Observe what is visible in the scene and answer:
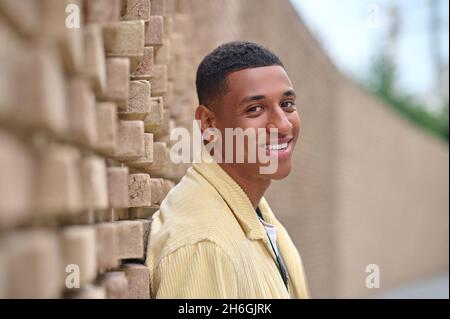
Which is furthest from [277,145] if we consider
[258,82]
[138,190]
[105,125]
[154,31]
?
[105,125]

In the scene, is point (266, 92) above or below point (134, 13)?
below

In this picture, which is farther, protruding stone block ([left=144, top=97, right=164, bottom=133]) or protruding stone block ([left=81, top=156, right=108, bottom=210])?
protruding stone block ([left=144, top=97, right=164, bottom=133])

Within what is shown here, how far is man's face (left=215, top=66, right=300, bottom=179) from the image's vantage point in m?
2.07

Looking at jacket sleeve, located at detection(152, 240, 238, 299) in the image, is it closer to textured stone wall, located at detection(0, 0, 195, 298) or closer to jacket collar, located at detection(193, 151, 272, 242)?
textured stone wall, located at detection(0, 0, 195, 298)

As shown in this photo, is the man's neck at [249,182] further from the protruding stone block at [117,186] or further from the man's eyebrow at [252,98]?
the protruding stone block at [117,186]

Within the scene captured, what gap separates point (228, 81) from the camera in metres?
2.14

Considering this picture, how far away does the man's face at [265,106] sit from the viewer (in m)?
2.07

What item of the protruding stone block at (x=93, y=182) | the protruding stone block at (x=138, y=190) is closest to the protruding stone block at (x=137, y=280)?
the protruding stone block at (x=138, y=190)

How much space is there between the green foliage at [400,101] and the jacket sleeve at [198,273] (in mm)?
22443

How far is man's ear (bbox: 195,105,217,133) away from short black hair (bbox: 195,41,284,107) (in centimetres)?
2

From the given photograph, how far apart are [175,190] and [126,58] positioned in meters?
0.58

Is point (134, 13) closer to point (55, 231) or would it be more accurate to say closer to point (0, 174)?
point (55, 231)

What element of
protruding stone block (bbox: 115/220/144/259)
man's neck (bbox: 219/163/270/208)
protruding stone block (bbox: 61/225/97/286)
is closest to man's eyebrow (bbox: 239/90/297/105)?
man's neck (bbox: 219/163/270/208)

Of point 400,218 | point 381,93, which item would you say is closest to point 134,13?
point 400,218
